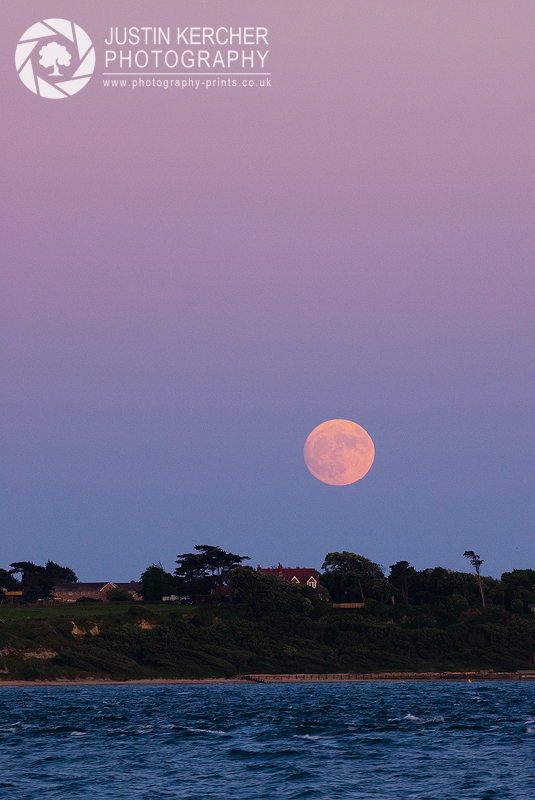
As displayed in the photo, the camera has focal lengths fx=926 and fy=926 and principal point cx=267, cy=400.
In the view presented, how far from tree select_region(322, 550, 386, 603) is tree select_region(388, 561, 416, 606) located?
2.42 m

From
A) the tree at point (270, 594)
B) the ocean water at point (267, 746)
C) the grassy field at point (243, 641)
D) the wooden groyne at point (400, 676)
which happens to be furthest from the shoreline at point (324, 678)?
the ocean water at point (267, 746)

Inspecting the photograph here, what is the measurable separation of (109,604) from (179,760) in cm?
12120

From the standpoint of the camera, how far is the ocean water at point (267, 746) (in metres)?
47.7

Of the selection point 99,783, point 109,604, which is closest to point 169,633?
point 109,604

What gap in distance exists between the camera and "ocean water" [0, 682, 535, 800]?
47688mm

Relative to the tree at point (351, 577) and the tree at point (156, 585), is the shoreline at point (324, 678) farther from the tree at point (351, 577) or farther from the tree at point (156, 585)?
the tree at point (156, 585)

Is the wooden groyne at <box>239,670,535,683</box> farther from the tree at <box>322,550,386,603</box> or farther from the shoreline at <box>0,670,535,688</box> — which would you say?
the tree at <box>322,550,386,603</box>

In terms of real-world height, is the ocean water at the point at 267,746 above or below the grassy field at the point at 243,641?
below

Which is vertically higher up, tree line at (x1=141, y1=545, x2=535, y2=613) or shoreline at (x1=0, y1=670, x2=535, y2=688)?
tree line at (x1=141, y1=545, x2=535, y2=613)

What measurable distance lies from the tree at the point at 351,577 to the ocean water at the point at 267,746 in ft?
212

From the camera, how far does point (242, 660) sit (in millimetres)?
144500

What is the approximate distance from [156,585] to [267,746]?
13258cm

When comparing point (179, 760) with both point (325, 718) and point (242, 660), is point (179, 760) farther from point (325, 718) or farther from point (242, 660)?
point (242, 660)


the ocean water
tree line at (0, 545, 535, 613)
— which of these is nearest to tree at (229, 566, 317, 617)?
tree line at (0, 545, 535, 613)
